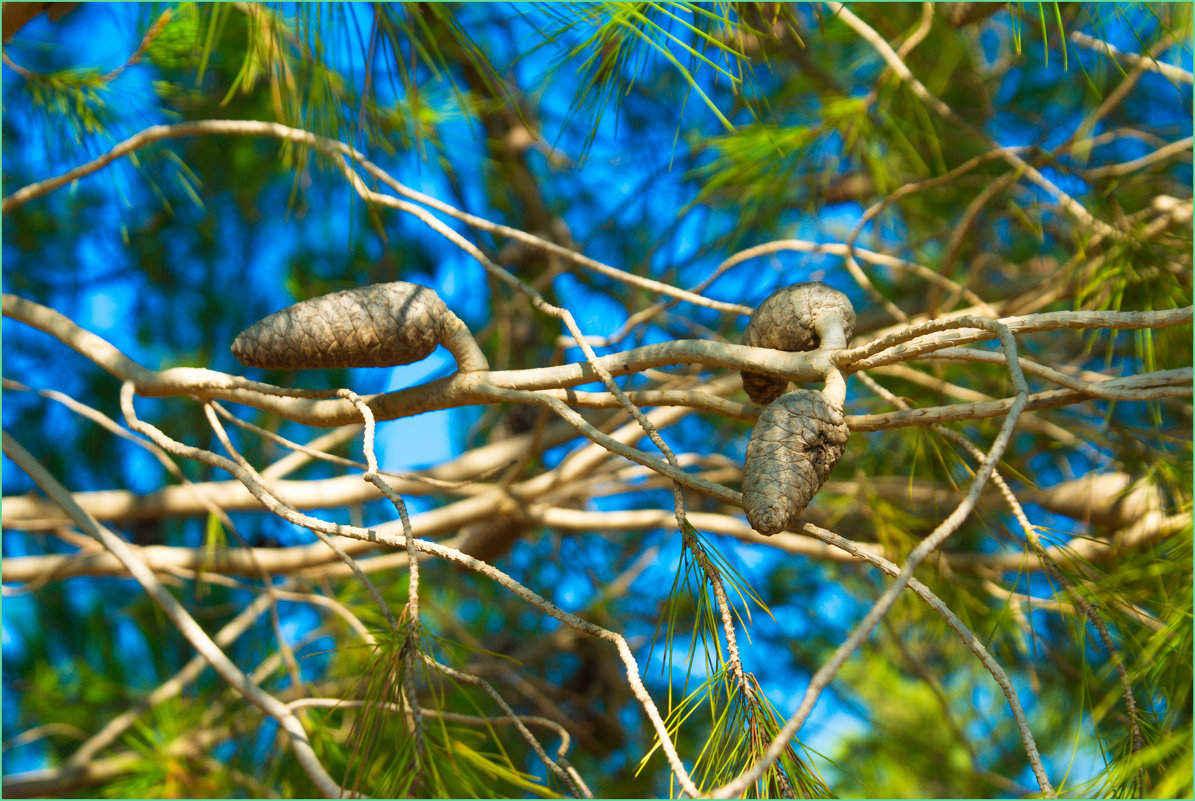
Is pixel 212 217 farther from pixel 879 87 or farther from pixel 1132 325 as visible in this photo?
pixel 1132 325

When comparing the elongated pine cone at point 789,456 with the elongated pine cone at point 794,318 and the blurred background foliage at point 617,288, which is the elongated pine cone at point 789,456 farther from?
the blurred background foliage at point 617,288

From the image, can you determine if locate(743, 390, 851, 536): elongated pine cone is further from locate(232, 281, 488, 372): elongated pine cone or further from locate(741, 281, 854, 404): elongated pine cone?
locate(232, 281, 488, 372): elongated pine cone

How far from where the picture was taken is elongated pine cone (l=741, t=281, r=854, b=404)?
1.33 ft

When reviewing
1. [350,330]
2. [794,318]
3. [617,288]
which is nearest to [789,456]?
[794,318]

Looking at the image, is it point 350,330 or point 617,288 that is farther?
point 617,288

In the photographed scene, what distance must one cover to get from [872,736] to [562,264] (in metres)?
1.00

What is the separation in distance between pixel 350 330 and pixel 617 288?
0.89 meters

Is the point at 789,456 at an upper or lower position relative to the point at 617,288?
lower

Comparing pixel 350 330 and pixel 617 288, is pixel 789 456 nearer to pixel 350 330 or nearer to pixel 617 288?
pixel 350 330

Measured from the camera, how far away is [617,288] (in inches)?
50.4

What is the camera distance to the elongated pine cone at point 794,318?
0.40 metres

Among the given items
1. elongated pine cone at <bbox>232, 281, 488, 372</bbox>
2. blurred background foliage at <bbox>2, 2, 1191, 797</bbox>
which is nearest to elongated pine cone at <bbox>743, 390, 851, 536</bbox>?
elongated pine cone at <bbox>232, 281, 488, 372</bbox>

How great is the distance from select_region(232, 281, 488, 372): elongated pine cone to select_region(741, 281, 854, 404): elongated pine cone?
0.18m

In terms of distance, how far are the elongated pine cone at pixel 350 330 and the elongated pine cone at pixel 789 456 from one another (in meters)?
0.20
